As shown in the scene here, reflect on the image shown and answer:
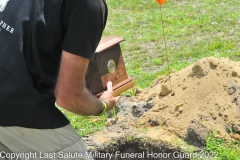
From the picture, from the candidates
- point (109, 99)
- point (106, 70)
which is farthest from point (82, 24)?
point (106, 70)

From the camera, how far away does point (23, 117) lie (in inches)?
110

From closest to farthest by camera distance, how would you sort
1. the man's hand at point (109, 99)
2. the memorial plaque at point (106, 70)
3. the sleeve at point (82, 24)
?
1. the sleeve at point (82, 24)
2. the man's hand at point (109, 99)
3. the memorial plaque at point (106, 70)

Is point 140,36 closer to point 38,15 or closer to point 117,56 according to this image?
point 117,56

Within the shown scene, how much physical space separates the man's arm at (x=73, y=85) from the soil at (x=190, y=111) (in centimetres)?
202

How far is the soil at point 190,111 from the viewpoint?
4.70 m

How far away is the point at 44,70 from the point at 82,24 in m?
0.37

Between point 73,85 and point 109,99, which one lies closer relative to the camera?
point 73,85

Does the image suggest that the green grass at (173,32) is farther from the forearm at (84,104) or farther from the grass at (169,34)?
the forearm at (84,104)

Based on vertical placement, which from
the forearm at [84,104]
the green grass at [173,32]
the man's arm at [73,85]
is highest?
the man's arm at [73,85]

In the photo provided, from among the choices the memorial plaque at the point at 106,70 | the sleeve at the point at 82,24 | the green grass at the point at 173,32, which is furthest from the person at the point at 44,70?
the green grass at the point at 173,32

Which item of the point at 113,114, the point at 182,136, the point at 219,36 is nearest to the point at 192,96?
the point at 182,136

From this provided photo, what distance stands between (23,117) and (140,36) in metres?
5.88

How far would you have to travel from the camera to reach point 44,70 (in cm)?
278

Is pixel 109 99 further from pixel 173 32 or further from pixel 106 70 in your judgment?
pixel 173 32
